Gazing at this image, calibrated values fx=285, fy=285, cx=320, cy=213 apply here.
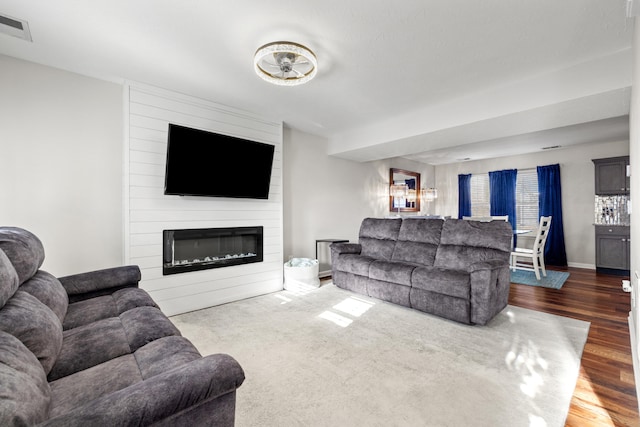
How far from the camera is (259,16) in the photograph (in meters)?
1.93

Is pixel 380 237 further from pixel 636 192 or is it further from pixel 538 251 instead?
pixel 538 251

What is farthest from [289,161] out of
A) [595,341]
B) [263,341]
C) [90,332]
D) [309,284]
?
[595,341]

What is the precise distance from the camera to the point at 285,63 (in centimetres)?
237

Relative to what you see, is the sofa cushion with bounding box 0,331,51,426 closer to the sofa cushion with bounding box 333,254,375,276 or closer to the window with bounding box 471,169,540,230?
the sofa cushion with bounding box 333,254,375,276

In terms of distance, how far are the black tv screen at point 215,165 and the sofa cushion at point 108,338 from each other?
1643mm

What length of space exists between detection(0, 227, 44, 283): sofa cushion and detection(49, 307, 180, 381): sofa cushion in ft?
1.33

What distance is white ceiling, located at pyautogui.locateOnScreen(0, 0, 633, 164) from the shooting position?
1885 millimetres

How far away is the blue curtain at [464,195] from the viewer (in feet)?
23.5

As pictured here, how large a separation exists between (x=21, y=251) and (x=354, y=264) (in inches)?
122

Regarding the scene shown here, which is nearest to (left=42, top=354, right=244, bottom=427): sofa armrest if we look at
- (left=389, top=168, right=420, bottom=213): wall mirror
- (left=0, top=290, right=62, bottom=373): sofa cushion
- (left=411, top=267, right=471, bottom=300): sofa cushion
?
(left=0, top=290, right=62, bottom=373): sofa cushion

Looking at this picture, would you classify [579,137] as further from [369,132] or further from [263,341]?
[263,341]

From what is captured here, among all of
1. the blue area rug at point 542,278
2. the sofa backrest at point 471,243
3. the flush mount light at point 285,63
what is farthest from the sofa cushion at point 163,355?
the blue area rug at point 542,278

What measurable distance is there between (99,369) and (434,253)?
332cm

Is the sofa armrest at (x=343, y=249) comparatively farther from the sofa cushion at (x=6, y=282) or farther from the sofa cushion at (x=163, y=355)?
the sofa cushion at (x=6, y=282)
